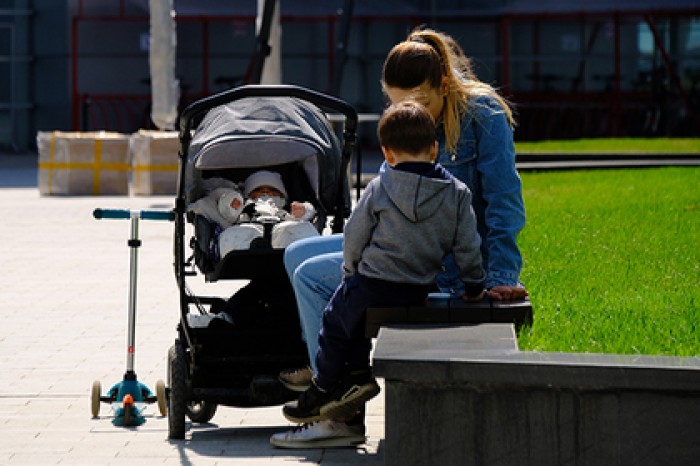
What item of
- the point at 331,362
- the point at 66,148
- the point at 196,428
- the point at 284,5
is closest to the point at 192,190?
the point at 196,428

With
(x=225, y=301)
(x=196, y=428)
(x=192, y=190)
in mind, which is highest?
(x=192, y=190)

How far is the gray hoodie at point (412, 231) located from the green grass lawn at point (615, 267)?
37 centimetres

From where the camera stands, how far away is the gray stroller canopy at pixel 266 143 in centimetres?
730

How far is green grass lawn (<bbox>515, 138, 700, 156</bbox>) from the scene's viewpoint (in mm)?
24531

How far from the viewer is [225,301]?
24.6 feet

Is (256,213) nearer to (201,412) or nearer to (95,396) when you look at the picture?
(201,412)

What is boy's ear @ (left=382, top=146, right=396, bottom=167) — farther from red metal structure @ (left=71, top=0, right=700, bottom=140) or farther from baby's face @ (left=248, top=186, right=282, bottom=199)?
red metal structure @ (left=71, top=0, right=700, bottom=140)

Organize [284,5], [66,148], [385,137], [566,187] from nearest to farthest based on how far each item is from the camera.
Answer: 1. [385,137]
2. [566,187]
3. [66,148]
4. [284,5]

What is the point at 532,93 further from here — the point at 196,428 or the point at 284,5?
the point at 196,428

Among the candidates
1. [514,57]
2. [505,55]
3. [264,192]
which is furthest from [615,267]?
[514,57]

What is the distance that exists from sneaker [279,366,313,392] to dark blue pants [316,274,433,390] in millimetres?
511

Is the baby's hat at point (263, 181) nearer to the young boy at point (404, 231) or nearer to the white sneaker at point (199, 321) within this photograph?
the white sneaker at point (199, 321)

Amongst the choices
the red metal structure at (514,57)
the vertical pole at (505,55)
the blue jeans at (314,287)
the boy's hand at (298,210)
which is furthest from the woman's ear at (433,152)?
the vertical pole at (505,55)

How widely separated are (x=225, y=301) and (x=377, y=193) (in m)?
1.67
